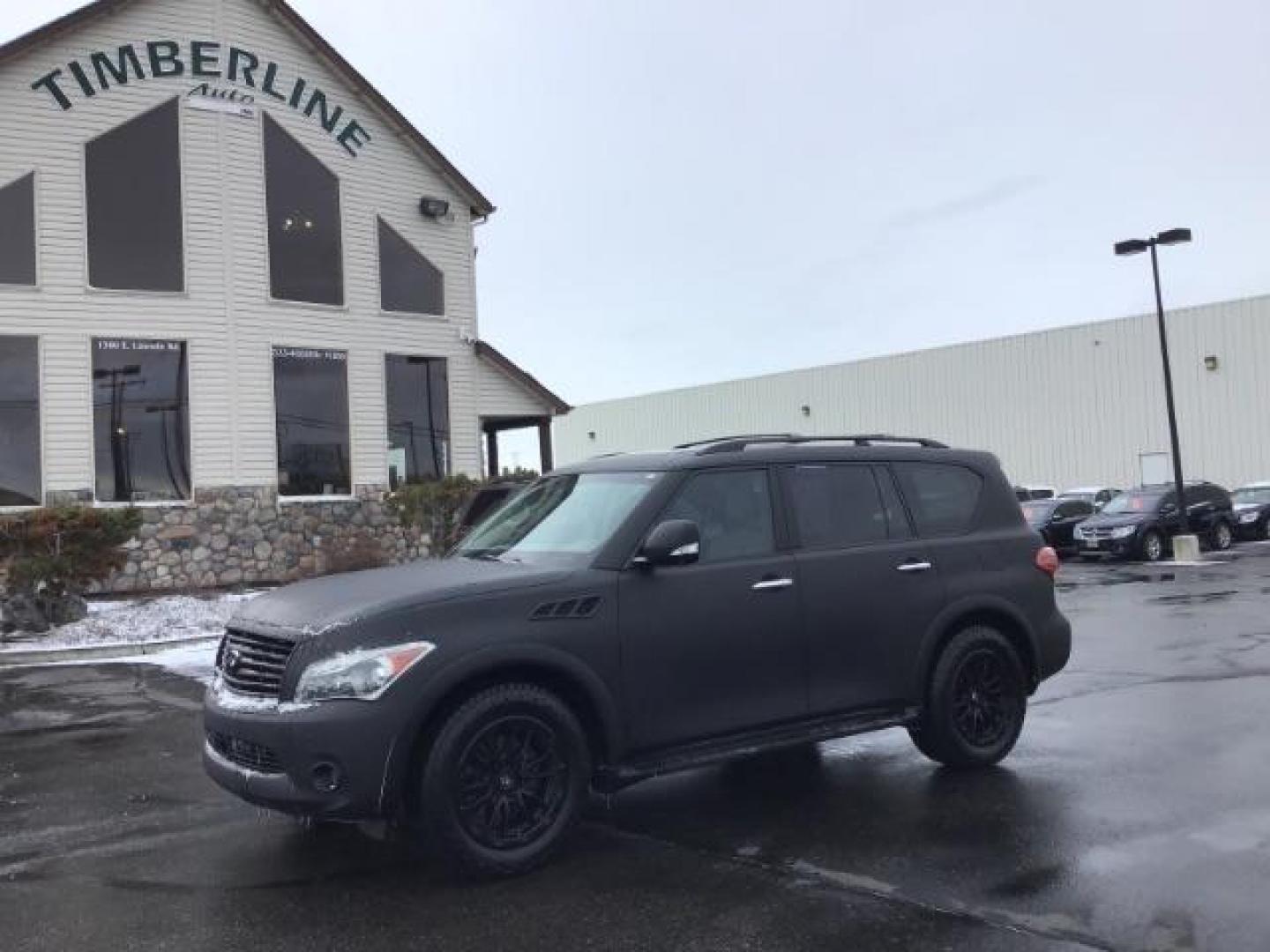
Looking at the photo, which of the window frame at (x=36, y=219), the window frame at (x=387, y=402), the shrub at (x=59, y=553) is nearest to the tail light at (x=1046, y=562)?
the shrub at (x=59, y=553)

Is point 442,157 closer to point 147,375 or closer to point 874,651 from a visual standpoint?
point 147,375

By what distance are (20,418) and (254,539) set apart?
384 centimetres

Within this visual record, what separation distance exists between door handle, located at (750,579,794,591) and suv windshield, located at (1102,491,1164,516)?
22.9 meters

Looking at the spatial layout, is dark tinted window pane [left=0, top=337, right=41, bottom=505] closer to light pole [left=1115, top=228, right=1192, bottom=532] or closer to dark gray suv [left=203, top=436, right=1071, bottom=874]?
dark gray suv [left=203, top=436, right=1071, bottom=874]

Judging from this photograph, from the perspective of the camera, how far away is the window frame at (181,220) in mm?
18172

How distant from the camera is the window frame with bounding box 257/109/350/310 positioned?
64.8 ft

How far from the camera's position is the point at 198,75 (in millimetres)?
19422

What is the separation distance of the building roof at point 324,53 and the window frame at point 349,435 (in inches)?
165

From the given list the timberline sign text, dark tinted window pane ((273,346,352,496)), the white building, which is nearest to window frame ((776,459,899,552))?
the white building

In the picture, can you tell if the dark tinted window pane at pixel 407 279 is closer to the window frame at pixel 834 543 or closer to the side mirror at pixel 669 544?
the window frame at pixel 834 543

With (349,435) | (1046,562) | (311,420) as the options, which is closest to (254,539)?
(311,420)

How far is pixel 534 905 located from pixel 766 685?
1714 mm

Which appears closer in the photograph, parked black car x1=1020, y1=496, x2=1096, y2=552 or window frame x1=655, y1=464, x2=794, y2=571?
window frame x1=655, y1=464, x2=794, y2=571

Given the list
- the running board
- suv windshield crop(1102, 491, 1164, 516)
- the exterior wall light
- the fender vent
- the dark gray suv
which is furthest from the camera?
suv windshield crop(1102, 491, 1164, 516)
